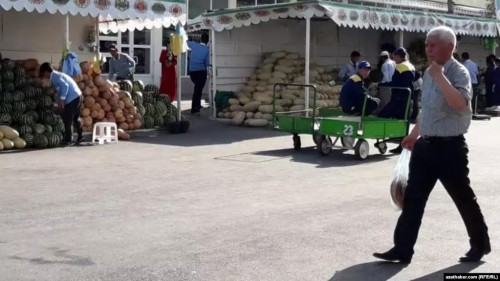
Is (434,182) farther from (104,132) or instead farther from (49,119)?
(104,132)

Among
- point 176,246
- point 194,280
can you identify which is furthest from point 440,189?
point 194,280

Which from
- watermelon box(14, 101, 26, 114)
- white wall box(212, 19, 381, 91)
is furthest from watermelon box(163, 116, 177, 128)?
watermelon box(14, 101, 26, 114)

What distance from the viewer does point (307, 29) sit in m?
16.7

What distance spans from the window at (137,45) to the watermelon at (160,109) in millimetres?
6937

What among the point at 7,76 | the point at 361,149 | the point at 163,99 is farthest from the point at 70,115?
the point at 361,149

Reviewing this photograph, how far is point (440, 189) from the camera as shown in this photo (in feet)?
32.7

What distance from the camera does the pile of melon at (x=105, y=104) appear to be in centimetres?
1527

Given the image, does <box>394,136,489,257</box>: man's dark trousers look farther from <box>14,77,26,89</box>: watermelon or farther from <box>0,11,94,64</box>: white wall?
<box>0,11,94,64</box>: white wall

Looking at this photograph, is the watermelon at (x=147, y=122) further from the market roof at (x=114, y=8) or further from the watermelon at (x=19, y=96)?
the watermelon at (x=19, y=96)

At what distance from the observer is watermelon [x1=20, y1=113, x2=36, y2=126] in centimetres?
1381

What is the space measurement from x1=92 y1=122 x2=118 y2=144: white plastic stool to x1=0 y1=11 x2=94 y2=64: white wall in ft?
9.65

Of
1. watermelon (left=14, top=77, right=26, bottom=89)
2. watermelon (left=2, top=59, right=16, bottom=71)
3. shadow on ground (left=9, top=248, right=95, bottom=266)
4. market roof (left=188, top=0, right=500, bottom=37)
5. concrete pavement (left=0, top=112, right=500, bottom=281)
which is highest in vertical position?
market roof (left=188, top=0, right=500, bottom=37)

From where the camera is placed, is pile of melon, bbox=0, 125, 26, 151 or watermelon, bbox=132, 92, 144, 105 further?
watermelon, bbox=132, 92, 144, 105

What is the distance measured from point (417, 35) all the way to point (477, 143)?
384 inches
